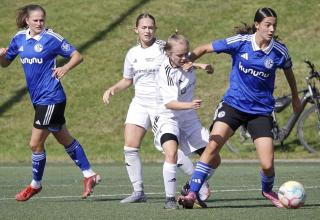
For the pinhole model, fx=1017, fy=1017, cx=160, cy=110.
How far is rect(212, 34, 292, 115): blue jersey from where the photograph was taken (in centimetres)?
984

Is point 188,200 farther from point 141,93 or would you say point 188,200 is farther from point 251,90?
point 141,93

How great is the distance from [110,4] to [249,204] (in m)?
16.9

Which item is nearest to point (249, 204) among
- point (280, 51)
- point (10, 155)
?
point (280, 51)

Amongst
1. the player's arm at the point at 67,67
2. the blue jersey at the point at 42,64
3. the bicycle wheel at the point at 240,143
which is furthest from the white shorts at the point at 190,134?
the bicycle wheel at the point at 240,143

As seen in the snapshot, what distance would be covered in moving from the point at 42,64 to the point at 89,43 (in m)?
13.5

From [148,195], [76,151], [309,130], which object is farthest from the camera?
[309,130]

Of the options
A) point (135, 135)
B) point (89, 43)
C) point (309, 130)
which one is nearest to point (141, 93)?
point (135, 135)

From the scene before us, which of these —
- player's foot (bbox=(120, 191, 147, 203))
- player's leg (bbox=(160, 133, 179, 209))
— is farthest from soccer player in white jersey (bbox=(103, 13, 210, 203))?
player's leg (bbox=(160, 133, 179, 209))

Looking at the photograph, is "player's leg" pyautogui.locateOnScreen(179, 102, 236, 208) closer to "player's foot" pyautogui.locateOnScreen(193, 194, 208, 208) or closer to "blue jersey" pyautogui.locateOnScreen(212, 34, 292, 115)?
"blue jersey" pyautogui.locateOnScreen(212, 34, 292, 115)

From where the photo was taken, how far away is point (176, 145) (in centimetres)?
1015

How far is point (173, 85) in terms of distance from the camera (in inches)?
397

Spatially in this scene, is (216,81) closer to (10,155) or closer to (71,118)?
(71,118)

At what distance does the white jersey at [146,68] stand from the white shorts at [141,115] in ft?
0.18

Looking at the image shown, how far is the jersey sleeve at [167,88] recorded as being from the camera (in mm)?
10047
